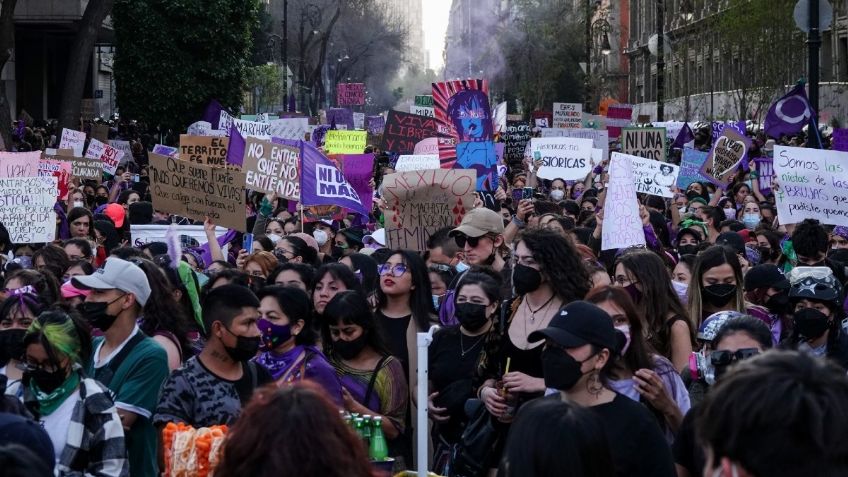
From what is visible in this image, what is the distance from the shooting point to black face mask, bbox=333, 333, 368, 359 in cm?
612

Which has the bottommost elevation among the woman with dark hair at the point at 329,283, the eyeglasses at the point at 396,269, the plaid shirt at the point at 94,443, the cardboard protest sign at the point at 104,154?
the plaid shirt at the point at 94,443

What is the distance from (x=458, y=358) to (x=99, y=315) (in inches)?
61.1

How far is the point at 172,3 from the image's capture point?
35812mm

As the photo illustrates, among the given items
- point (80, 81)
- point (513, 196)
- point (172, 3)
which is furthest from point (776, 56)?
point (513, 196)

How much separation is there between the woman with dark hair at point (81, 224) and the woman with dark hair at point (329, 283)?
5130mm

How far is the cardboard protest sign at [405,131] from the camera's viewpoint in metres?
20.2

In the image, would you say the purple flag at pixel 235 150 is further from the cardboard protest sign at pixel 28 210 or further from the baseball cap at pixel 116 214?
the cardboard protest sign at pixel 28 210

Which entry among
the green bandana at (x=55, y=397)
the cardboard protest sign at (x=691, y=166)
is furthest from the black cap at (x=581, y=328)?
the cardboard protest sign at (x=691, y=166)

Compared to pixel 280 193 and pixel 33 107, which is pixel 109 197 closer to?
pixel 280 193

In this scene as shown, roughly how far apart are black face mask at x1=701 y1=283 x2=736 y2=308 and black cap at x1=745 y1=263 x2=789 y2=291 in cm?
45

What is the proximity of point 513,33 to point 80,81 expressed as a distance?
4561 centimetres

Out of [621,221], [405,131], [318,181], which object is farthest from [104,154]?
[621,221]

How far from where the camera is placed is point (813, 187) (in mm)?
11219

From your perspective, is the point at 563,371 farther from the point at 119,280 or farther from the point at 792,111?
the point at 792,111
